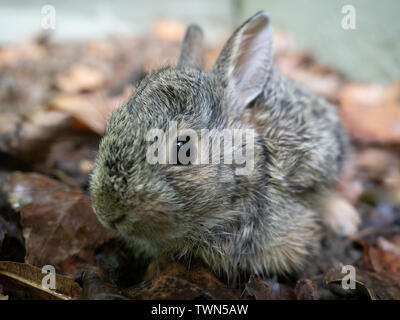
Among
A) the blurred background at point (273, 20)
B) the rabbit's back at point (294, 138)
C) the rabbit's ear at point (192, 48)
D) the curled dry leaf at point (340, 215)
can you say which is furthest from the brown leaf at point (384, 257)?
the blurred background at point (273, 20)

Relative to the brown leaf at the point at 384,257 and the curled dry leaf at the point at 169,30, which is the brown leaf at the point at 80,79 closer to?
the curled dry leaf at the point at 169,30

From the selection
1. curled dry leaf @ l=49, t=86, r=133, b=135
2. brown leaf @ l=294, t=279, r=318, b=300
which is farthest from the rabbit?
curled dry leaf @ l=49, t=86, r=133, b=135

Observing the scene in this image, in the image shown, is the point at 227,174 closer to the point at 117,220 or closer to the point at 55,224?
the point at 117,220

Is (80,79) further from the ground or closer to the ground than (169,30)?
closer to the ground

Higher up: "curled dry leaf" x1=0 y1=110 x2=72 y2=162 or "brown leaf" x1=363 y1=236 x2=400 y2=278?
"curled dry leaf" x1=0 y1=110 x2=72 y2=162

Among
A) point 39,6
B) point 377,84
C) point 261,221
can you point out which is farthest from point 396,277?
point 39,6

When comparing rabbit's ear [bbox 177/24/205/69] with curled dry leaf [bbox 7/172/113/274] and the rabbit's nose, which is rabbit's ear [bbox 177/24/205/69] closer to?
curled dry leaf [bbox 7/172/113/274]

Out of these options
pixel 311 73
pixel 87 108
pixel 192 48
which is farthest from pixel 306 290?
pixel 311 73
